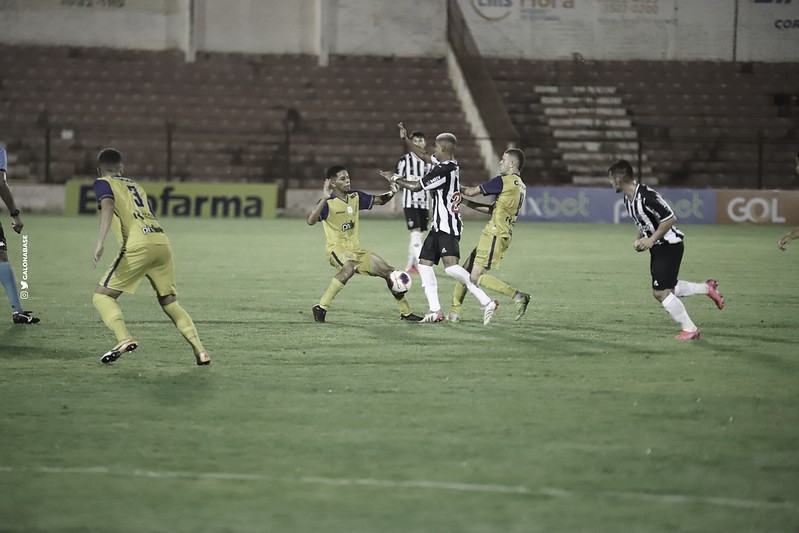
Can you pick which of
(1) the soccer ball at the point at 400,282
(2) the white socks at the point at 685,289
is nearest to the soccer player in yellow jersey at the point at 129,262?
(1) the soccer ball at the point at 400,282

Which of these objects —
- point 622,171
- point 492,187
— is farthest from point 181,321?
point 622,171

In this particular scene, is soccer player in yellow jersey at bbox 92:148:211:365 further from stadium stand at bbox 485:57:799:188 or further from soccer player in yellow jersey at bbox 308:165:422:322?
stadium stand at bbox 485:57:799:188

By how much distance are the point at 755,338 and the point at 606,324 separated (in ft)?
5.14

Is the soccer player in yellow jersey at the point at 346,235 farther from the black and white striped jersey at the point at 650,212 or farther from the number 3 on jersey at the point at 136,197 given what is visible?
the number 3 on jersey at the point at 136,197

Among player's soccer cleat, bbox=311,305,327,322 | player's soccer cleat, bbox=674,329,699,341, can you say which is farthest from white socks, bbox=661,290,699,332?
player's soccer cleat, bbox=311,305,327,322

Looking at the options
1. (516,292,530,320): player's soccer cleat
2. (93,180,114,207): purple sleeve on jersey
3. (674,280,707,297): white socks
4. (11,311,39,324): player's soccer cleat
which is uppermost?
(93,180,114,207): purple sleeve on jersey

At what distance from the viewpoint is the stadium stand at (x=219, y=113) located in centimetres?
3481

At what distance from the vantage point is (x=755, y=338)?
10.7m

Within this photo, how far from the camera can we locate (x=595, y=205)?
32.0 metres

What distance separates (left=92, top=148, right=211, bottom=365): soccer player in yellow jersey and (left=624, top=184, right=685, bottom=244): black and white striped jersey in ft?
13.6

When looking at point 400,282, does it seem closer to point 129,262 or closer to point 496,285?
point 496,285

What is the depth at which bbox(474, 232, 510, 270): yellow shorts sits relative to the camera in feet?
39.5

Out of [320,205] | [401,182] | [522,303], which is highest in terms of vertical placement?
[401,182]

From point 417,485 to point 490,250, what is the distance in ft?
21.6
